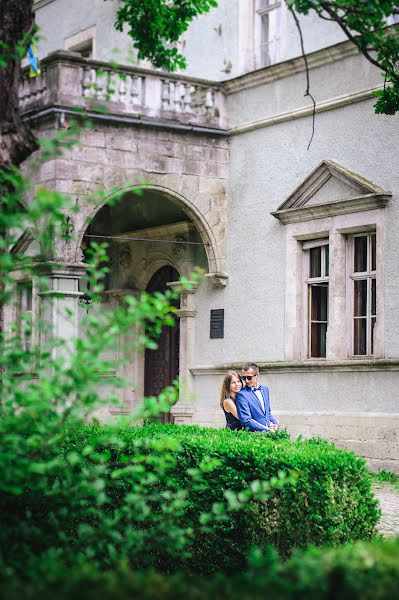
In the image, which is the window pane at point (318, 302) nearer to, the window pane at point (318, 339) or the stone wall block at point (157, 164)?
the window pane at point (318, 339)

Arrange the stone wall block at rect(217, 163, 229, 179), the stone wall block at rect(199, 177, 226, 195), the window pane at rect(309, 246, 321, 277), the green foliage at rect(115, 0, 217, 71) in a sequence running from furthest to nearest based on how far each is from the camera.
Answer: the stone wall block at rect(217, 163, 229, 179) → the stone wall block at rect(199, 177, 226, 195) → the window pane at rect(309, 246, 321, 277) → the green foliage at rect(115, 0, 217, 71)

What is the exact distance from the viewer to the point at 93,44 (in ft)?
74.5

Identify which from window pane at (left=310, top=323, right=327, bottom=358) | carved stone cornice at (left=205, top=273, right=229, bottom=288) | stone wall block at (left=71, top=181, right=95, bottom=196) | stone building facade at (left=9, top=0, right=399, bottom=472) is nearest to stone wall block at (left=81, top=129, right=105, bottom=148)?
stone building facade at (left=9, top=0, right=399, bottom=472)

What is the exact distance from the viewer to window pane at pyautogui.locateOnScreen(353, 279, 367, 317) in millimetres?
15445

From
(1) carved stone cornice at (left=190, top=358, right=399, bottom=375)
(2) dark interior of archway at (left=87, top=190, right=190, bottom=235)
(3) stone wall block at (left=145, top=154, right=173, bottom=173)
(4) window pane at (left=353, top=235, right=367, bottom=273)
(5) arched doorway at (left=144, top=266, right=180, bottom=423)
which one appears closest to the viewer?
(1) carved stone cornice at (left=190, top=358, right=399, bottom=375)

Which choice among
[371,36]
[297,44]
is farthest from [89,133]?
[371,36]

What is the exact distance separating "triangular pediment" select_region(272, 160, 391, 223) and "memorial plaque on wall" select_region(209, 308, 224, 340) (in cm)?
208

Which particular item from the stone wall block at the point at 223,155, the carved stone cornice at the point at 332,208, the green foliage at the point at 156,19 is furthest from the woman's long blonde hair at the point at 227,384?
the stone wall block at the point at 223,155

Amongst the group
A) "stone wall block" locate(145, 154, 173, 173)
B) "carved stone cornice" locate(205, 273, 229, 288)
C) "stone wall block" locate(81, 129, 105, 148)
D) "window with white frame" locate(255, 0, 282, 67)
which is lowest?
"carved stone cornice" locate(205, 273, 229, 288)

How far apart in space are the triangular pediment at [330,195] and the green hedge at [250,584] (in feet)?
36.5

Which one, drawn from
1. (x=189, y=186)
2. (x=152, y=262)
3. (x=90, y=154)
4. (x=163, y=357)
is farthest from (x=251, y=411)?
(x=152, y=262)

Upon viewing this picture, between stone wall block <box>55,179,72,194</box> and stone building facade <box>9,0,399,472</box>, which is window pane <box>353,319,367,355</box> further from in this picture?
Answer: stone wall block <box>55,179,72,194</box>

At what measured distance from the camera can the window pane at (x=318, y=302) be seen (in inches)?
637

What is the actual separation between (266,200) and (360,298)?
2.51 metres
